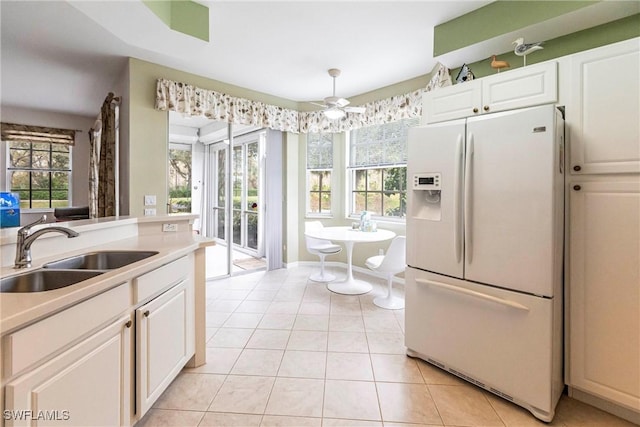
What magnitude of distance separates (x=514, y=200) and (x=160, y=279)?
2064mm

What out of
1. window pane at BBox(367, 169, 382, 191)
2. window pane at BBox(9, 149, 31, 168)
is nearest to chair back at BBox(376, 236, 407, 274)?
window pane at BBox(367, 169, 382, 191)

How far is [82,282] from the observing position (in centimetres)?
116

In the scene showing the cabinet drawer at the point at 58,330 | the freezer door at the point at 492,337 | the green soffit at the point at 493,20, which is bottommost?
the freezer door at the point at 492,337

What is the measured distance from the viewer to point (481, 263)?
1849 millimetres

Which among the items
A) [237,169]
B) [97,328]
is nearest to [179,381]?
[97,328]

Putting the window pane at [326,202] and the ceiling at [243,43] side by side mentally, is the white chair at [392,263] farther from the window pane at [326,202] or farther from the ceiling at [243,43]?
the ceiling at [243,43]

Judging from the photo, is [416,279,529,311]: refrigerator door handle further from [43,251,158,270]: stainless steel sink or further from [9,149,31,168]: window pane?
[9,149,31,168]: window pane

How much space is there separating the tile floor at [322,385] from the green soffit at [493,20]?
2577 mm

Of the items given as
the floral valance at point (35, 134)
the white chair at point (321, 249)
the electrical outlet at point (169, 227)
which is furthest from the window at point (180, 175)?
the electrical outlet at point (169, 227)

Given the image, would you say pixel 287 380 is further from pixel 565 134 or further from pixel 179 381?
pixel 565 134

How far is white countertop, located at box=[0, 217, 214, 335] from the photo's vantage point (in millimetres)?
892

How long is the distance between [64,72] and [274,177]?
2.84 meters

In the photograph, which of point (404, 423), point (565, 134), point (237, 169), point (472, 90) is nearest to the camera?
point (404, 423)

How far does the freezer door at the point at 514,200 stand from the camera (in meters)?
1.62
